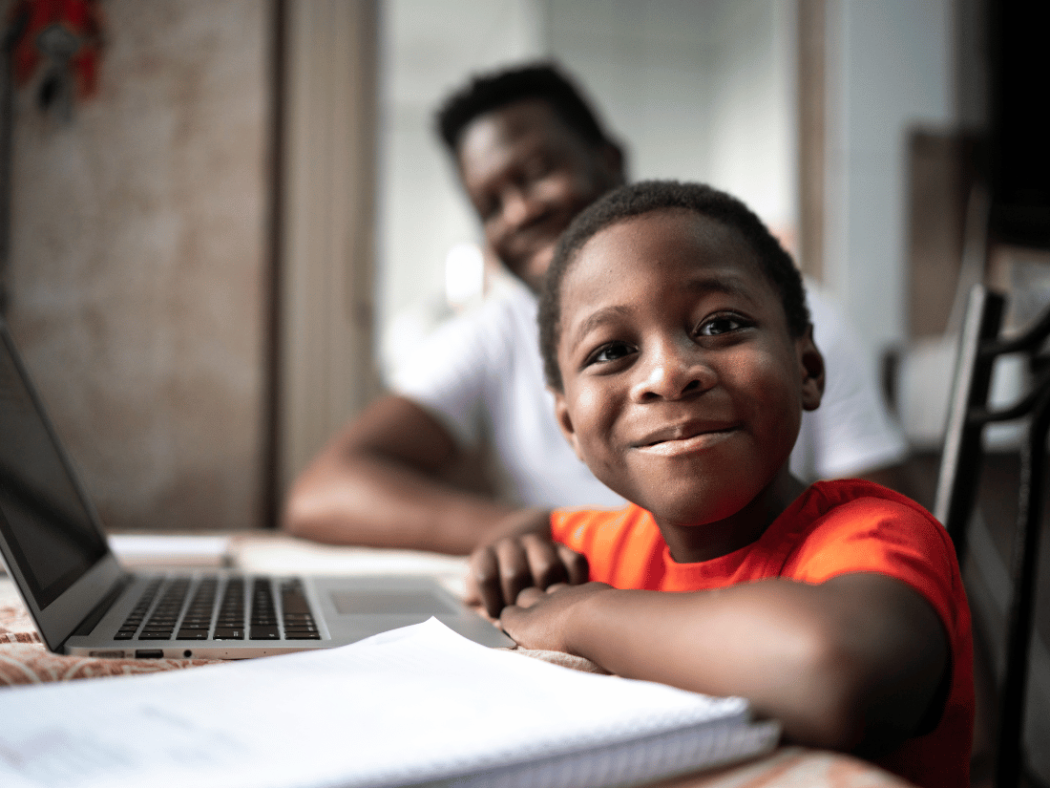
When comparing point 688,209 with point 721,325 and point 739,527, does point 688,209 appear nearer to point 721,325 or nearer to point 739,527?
point 721,325

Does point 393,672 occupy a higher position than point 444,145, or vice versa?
point 444,145

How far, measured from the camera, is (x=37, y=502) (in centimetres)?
63

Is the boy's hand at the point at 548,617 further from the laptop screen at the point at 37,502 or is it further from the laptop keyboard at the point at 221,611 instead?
the laptop screen at the point at 37,502

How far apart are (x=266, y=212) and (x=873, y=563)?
1.91 meters

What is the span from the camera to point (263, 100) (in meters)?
1.99

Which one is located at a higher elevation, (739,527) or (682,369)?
(682,369)

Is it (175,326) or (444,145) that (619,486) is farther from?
(175,326)

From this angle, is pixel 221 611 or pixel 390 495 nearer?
pixel 221 611

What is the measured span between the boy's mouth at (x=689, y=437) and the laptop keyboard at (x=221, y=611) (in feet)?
0.91

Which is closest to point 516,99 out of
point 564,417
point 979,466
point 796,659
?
point 564,417

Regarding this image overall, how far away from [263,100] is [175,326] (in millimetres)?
631

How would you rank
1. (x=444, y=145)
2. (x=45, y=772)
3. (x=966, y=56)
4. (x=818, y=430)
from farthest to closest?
(x=966, y=56)
(x=444, y=145)
(x=818, y=430)
(x=45, y=772)

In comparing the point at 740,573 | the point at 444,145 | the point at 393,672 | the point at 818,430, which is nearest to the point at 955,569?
the point at 740,573

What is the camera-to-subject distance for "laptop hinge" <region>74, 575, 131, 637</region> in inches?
21.2
